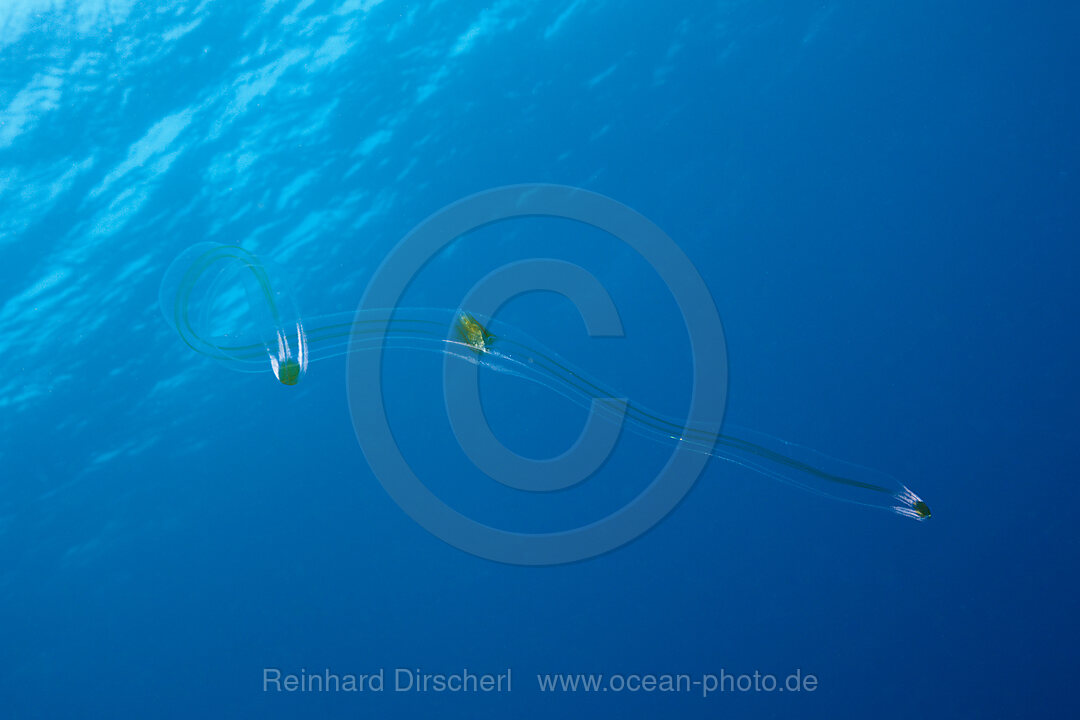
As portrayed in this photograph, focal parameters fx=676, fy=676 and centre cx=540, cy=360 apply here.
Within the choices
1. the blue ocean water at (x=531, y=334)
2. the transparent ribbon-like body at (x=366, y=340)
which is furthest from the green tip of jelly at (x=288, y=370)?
the blue ocean water at (x=531, y=334)

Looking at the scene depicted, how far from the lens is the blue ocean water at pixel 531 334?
8.93m

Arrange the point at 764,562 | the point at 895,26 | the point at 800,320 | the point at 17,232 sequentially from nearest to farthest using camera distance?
1. the point at 17,232
2. the point at 895,26
3. the point at 800,320
4. the point at 764,562

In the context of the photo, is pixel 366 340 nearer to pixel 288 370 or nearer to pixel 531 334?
pixel 288 370

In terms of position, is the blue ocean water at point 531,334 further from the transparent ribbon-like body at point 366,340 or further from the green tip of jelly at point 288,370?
the green tip of jelly at point 288,370

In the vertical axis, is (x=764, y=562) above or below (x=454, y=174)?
below

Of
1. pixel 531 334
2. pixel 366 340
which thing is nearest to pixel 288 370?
pixel 366 340

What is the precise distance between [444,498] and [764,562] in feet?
24.2

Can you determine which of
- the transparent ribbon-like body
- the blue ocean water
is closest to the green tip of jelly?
the transparent ribbon-like body

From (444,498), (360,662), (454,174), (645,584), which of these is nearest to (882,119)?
(454,174)

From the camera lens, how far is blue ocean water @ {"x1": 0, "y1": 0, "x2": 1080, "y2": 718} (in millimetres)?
8930

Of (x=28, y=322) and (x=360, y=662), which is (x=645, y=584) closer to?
(x=360, y=662)

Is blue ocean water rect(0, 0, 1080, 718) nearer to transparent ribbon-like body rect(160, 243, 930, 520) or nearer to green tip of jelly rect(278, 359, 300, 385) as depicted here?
transparent ribbon-like body rect(160, 243, 930, 520)

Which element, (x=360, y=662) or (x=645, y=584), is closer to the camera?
(x=645, y=584)

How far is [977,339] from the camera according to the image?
12.3m
